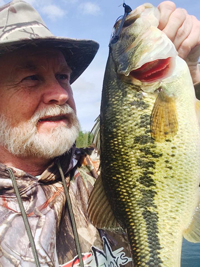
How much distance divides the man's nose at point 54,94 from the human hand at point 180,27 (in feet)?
3.23

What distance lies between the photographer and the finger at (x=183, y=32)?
1977 mm

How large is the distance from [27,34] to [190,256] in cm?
460

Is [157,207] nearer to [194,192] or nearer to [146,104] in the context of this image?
[194,192]

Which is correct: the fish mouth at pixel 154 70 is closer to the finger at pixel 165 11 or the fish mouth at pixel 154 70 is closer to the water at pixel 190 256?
the finger at pixel 165 11

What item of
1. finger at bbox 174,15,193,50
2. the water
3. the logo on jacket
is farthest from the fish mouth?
the water

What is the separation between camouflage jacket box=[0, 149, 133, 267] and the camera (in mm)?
2084

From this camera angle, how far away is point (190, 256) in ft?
16.9

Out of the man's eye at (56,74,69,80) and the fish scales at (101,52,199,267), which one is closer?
the fish scales at (101,52,199,267)

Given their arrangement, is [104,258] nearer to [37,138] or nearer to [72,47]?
[37,138]

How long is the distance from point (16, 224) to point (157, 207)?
1.06 m

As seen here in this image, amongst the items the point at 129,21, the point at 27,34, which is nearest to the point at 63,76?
the point at 27,34

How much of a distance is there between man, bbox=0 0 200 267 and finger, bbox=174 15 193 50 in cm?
9

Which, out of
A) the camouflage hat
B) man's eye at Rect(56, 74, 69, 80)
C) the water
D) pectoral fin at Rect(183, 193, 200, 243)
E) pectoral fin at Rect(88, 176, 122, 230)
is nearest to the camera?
pectoral fin at Rect(183, 193, 200, 243)

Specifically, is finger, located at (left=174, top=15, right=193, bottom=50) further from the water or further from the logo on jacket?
the water
